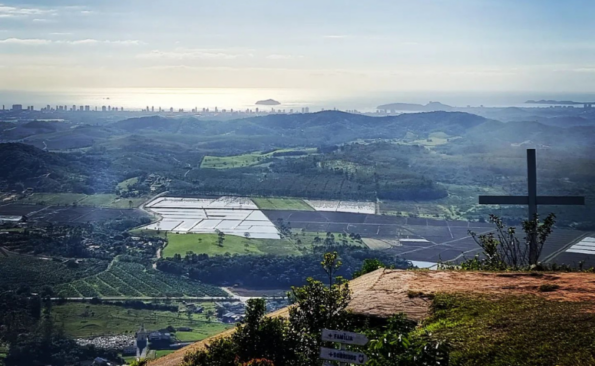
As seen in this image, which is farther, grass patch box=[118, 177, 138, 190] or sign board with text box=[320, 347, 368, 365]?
grass patch box=[118, 177, 138, 190]

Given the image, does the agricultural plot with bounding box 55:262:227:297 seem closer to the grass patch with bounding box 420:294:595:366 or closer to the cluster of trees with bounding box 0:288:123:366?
the cluster of trees with bounding box 0:288:123:366

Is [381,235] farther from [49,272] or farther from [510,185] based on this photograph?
[49,272]

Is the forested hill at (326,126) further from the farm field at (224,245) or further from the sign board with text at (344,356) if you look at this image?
the sign board with text at (344,356)

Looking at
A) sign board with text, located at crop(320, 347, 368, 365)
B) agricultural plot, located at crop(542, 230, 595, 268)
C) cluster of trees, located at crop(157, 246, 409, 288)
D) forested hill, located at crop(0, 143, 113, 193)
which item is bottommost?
cluster of trees, located at crop(157, 246, 409, 288)

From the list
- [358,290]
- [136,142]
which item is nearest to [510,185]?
[358,290]

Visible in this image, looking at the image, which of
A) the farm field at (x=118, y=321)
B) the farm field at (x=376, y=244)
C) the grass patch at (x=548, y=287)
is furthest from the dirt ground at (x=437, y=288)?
the farm field at (x=376, y=244)

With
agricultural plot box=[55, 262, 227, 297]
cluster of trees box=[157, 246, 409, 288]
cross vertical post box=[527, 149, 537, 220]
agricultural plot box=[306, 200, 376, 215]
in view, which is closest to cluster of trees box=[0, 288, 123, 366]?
agricultural plot box=[55, 262, 227, 297]

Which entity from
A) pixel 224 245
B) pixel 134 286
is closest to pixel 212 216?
pixel 224 245
